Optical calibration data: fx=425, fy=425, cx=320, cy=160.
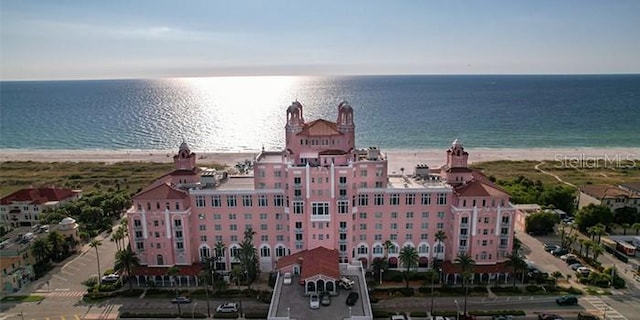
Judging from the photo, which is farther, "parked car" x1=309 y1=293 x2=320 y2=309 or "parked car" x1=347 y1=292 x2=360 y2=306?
"parked car" x1=347 y1=292 x2=360 y2=306

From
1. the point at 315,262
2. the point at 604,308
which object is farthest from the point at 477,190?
the point at 315,262

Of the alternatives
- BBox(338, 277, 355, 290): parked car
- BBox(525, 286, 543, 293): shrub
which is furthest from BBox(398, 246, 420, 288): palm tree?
BBox(525, 286, 543, 293): shrub

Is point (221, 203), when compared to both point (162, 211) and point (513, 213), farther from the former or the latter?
point (513, 213)

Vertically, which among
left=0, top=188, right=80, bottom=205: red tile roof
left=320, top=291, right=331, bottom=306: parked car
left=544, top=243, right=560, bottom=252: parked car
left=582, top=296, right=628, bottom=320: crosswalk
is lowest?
left=582, top=296, right=628, bottom=320: crosswalk

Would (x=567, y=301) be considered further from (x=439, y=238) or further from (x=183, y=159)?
(x=183, y=159)

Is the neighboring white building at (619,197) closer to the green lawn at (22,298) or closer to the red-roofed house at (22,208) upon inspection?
the green lawn at (22,298)

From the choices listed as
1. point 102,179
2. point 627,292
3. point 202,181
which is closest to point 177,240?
point 202,181

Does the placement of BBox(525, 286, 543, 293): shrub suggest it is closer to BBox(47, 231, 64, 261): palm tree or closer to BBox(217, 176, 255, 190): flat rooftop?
BBox(217, 176, 255, 190): flat rooftop
